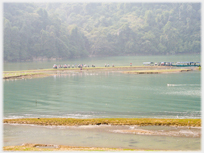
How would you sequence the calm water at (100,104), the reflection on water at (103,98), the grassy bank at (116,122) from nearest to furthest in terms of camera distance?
the calm water at (100,104), the grassy bank at (116,122), the reflection on water at (103,98)

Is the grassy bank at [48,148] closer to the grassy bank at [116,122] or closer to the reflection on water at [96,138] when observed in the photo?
the reflection on water at [96,138]

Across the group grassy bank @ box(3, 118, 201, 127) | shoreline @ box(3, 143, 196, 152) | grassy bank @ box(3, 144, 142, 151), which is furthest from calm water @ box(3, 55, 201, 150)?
grassy bank @ box(3, 118, 201, 127)

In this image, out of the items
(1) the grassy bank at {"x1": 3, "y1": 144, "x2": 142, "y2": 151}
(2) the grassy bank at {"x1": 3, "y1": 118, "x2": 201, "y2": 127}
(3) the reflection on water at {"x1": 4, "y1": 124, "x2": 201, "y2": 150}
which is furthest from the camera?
(2) the grassy bank at {"x1": 3, "y1": 118, "x2": 201, "y2": 127}

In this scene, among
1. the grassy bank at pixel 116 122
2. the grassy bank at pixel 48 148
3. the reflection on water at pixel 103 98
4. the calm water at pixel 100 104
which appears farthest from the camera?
the reflection on water at pixel 103 98

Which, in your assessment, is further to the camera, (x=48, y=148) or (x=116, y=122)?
(x=116, y=122)

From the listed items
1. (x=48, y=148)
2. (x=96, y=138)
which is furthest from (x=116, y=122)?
(x=48, y=148)

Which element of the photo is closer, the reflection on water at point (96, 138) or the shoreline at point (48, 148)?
the shoreline at point (48, 148)

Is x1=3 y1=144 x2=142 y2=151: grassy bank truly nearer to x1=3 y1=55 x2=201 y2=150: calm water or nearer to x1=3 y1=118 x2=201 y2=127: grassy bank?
x1=3 y1=55 x2=201 y2=150: calm water

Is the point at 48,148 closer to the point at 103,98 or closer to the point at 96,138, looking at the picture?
the point at 96,138

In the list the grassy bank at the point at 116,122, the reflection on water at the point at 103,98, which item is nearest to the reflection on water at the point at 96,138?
the grassy bank at the point at 116,122
